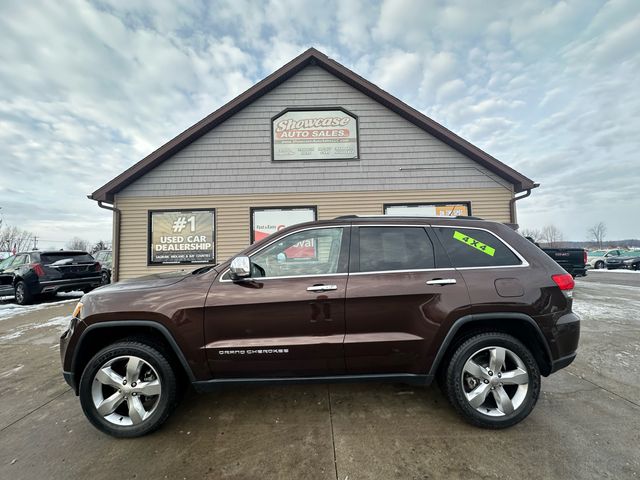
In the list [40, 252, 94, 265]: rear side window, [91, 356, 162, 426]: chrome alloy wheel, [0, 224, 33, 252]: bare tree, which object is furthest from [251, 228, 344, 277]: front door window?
[0, 224, 33, 252]: bare tree

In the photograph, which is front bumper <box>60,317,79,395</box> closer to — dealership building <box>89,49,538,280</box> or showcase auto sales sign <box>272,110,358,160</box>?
dealership building <box>89,49,538,280</box>

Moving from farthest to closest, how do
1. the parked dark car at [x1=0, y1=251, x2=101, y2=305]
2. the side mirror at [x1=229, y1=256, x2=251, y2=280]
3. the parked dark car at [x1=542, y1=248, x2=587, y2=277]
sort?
the parked dark car at [x1=542, y1=248, x2=587, y2=277], the parked dark car at [x1=0, y1=251, x2=101, y2=305], the side mirror at [x1=229, y1=256, x2=251, y2=280]

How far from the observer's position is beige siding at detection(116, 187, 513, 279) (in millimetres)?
7887

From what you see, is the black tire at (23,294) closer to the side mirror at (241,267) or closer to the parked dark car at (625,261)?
the side mirror at (241,267)

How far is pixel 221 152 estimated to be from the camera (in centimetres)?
812

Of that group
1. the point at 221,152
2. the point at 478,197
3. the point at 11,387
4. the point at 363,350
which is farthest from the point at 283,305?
the point at 478,197

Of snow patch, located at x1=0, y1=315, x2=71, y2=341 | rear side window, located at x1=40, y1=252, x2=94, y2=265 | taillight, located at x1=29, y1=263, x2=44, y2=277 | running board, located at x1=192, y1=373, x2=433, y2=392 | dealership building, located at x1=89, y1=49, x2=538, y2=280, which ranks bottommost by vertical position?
snow patch, located at x1=0, y1=315, x2=71, y2=341

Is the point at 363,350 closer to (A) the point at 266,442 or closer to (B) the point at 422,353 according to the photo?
(B) the point at 422,353

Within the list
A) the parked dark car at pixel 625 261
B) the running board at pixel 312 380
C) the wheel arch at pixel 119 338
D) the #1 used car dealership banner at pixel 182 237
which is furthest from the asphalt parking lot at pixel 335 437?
the parked dark car at pixel 625 261

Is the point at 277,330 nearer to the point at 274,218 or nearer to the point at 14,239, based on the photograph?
the point at 274,218

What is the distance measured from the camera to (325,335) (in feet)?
7.81

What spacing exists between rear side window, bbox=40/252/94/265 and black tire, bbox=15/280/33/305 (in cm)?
79

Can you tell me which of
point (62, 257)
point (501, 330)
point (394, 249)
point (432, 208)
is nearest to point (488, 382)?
point (501, 330)

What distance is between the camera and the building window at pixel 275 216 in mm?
7930
